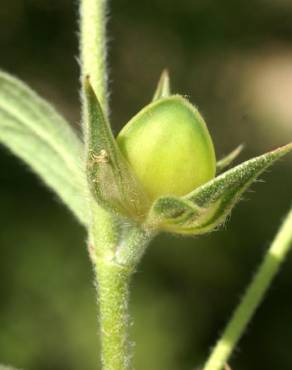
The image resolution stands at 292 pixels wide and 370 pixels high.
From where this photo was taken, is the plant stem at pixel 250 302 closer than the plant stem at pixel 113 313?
No

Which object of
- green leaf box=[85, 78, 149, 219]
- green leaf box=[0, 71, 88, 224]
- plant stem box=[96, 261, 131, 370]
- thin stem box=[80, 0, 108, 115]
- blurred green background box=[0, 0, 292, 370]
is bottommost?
blurred green background box=[0, 0, 292, 370]

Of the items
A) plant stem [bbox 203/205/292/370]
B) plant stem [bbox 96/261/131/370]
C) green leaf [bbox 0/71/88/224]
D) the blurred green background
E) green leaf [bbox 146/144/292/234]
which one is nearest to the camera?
green leaf [bbox 146/144/292/234]

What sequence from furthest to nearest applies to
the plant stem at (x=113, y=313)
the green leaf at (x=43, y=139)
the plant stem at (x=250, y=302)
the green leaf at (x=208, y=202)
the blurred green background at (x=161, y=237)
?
the blurred green background at (x=161, y=237)
the green leaf at (x=43, y=139)
the plant stem at (x=250, y=302)
the plant stem at (x=113, y=313)
the green leaf at (x=208, y=202)

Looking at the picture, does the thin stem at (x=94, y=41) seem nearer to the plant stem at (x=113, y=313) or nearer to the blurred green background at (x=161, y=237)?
the plant stem at (x=113, y=313)

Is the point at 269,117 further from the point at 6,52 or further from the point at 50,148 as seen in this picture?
the point at 50,148

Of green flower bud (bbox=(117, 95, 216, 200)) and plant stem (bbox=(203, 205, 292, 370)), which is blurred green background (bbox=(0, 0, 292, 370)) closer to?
plant stem (bbox=(203, 205, 292, 370))

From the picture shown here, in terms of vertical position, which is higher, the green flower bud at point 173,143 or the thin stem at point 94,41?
the thin stem at point 94,41

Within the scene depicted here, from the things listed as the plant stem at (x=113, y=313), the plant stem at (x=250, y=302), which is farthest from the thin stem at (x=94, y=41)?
the plant stem at (x=250, y=302)

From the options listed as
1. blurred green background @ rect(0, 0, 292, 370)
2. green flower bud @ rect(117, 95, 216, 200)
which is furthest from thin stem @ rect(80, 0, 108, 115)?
blurred green background @ rect(0, 0, 292, 370)
